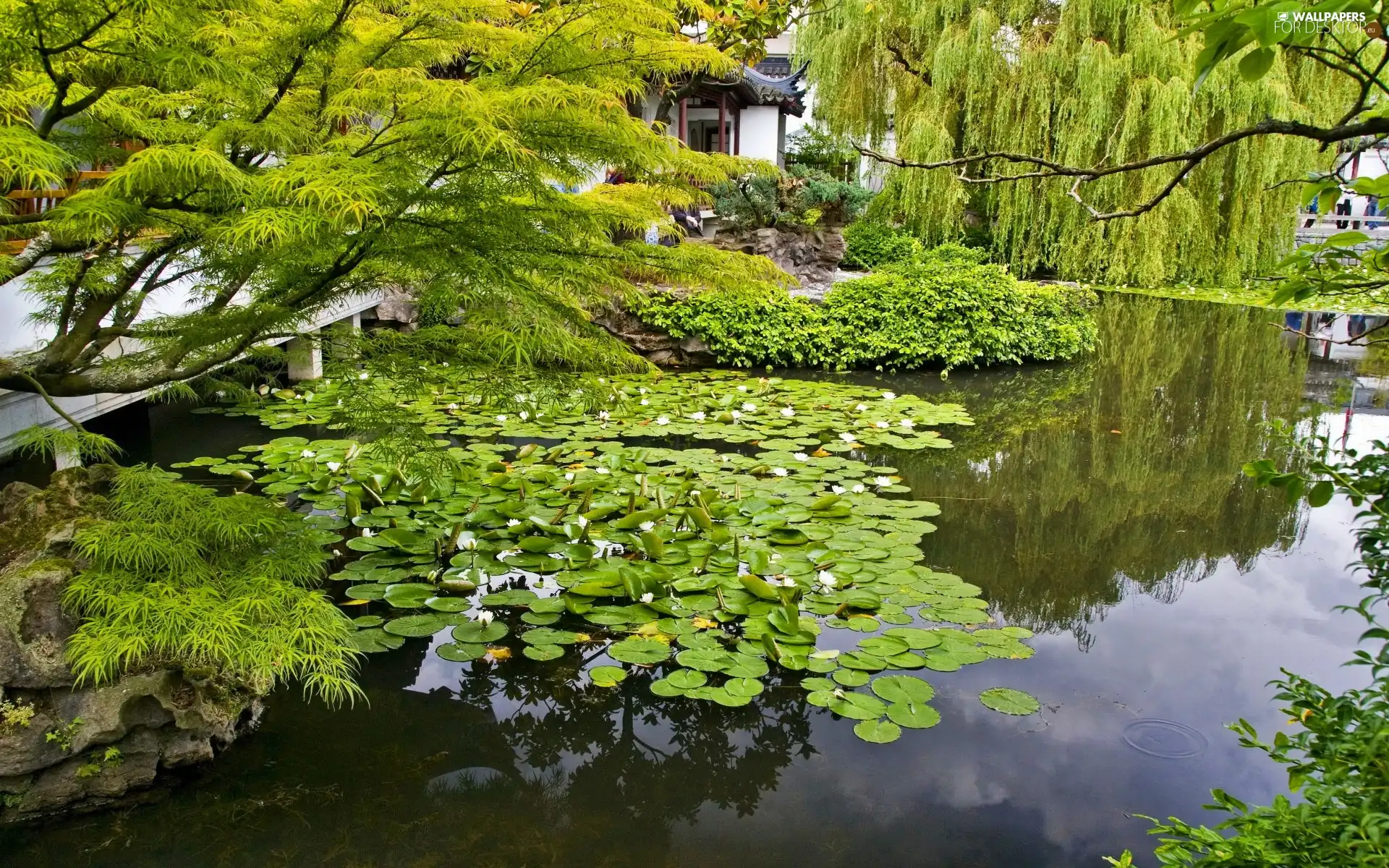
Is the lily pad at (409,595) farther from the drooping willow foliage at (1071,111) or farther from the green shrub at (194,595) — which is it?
the drooping willow foliage at (1071,111)

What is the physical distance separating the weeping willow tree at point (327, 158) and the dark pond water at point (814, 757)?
1.16 m

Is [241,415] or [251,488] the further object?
[241,415]

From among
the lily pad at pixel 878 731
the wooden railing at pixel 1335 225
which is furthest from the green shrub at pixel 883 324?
the wooden railing at pixel 1335 225

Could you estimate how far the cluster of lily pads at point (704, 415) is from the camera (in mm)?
5562

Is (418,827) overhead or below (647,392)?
below

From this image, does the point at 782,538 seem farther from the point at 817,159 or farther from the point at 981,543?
the point at 817,159

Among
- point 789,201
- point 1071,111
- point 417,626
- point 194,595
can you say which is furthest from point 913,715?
point 789,201

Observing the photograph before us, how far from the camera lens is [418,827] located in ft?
7.66

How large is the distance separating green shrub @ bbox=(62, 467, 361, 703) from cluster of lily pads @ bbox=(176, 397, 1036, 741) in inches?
26.8

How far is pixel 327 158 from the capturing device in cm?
209

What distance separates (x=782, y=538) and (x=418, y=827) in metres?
1.98

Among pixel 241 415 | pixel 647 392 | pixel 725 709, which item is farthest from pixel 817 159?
pixel 725 709

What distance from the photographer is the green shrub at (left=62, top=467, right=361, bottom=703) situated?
2156 mm

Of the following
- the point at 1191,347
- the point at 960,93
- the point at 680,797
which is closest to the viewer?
the point at 680,797
